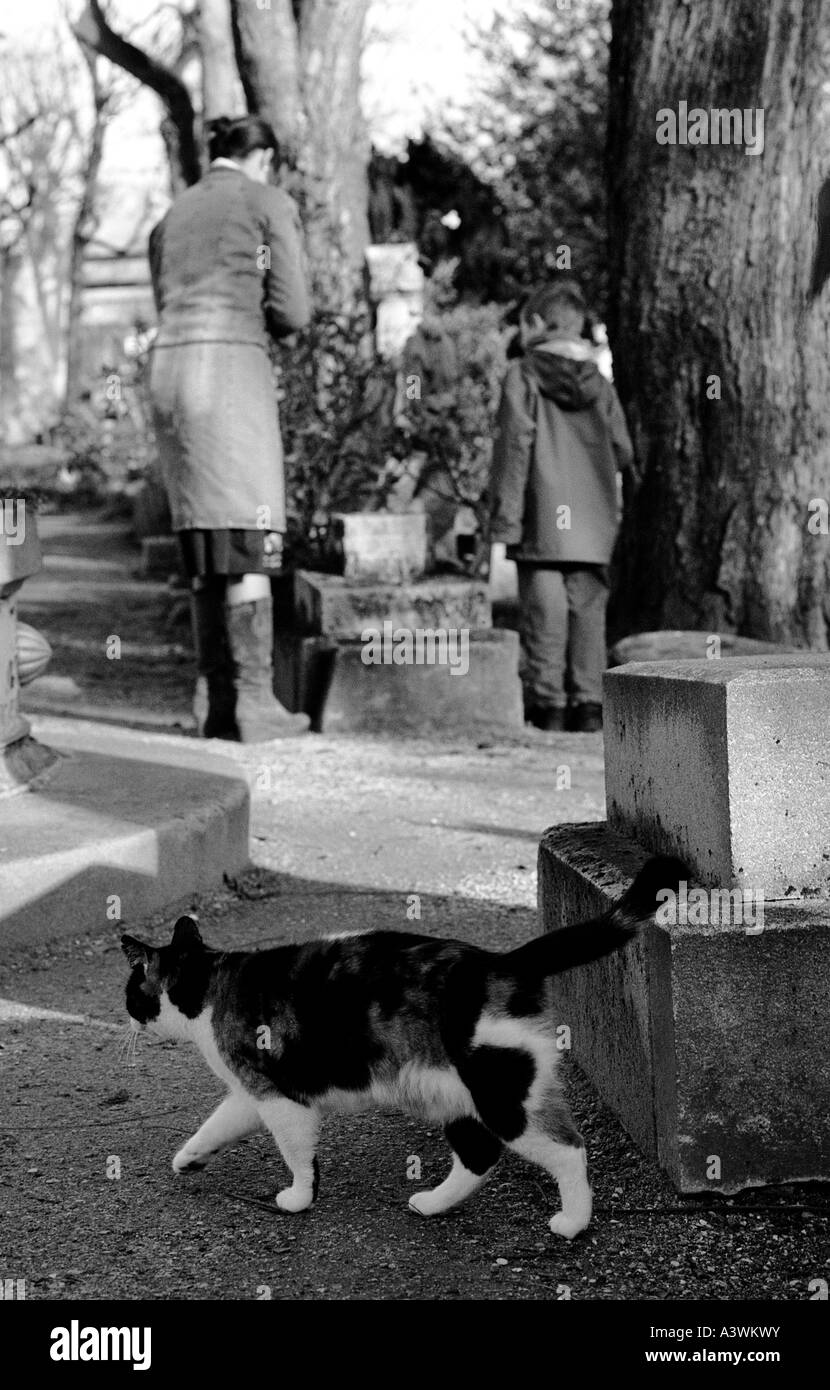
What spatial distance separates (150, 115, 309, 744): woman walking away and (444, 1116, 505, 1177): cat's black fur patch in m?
4.42

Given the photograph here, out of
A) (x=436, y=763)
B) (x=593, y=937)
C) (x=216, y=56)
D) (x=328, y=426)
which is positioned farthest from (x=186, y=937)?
(x=216, y=56)

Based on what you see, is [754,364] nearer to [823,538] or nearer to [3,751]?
[823,538]

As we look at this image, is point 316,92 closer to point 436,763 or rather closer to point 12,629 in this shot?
point 436,763

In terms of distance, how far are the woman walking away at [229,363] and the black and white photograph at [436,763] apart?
0.07 ft

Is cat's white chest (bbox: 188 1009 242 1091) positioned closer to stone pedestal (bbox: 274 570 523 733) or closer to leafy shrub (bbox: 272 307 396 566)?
stone pedestal (bbox: 274 570 523 733)

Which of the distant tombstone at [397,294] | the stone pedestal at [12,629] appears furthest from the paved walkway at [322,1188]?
the distant tombstone at [397,294]

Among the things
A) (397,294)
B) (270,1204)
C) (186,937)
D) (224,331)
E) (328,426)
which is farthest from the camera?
(397,294)

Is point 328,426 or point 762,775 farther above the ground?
point 328,426

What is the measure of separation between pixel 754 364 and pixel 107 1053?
209 inches

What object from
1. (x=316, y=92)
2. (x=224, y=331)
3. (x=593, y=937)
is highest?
(x=316, y=92)

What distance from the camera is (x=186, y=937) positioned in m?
3.14

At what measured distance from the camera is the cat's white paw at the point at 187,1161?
3.03 metres

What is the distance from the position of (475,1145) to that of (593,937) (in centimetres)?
42

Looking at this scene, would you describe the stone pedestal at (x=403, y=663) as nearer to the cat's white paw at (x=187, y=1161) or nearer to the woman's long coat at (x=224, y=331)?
the woman's long coat at (x=224, y=331)
